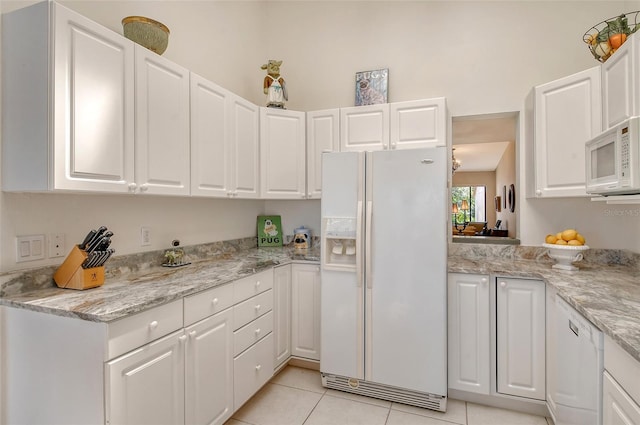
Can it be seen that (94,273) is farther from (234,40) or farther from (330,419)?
(234,40)

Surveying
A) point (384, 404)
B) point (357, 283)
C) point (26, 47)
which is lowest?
point (384, 404)

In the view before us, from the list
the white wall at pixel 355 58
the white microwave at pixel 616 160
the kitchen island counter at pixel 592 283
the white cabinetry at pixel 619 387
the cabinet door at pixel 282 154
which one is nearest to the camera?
the white cabinetry at pixel 619 387

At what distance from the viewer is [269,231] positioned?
335cm

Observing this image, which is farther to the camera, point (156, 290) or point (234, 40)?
point (234, 40)

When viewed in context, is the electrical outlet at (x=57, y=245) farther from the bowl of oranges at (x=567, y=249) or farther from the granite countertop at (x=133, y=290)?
the bowl of oranges at (x=567, y=249)

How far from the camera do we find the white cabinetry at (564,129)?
6.88ft

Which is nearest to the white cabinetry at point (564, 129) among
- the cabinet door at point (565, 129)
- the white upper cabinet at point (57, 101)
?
the cabinet door at point (565, 129)

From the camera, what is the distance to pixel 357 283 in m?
2.33

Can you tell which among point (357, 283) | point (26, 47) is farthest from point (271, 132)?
point (26, 47)

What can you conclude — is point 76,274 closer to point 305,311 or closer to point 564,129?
point 305,311

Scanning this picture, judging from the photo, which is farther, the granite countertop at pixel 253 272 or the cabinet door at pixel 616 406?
the granite countertop at pixel 253 272

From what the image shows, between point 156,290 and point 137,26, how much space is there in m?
1.45

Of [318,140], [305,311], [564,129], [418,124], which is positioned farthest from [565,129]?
[305,311]

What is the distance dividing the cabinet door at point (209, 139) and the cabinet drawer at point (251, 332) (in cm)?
93
